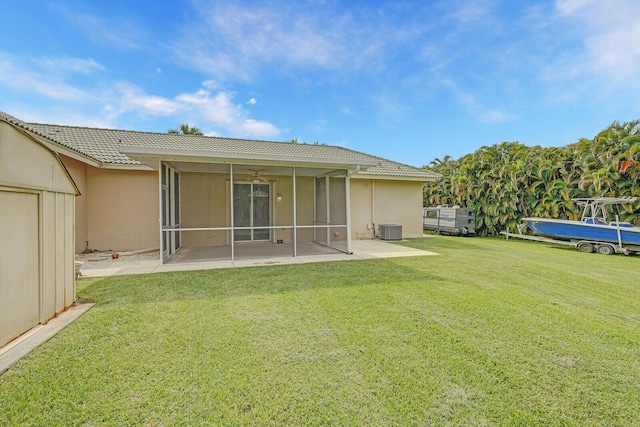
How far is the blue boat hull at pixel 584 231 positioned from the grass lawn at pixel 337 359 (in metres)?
5.80

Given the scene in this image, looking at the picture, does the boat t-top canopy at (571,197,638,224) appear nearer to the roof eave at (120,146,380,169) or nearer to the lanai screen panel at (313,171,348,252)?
the roof eave at (120,146,380,169)

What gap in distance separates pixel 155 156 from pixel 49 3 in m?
6.16

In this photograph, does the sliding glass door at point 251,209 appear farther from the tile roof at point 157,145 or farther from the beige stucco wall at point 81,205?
the beige stucco wall at point 81,205

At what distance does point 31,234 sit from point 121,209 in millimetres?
6390

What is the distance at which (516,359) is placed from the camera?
100 inches

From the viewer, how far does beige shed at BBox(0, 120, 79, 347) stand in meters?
2.71

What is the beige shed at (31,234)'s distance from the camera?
2.71 m

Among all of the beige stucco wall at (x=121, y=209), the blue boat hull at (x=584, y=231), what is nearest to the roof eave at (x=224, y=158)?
the beige stucco wall at (x=121, y=209)

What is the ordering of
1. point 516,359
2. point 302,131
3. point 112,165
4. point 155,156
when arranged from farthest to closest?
point 302,131
point 112,165
point 155,156
point 516,359

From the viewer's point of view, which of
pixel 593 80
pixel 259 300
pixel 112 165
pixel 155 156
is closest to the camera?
pixel 259 300

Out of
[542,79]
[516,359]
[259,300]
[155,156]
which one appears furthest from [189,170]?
[542,79]

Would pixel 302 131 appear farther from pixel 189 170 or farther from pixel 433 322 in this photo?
pixel 433 322

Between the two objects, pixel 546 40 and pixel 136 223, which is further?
pixel 546 40

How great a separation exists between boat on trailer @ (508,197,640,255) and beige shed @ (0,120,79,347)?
1354 cm
